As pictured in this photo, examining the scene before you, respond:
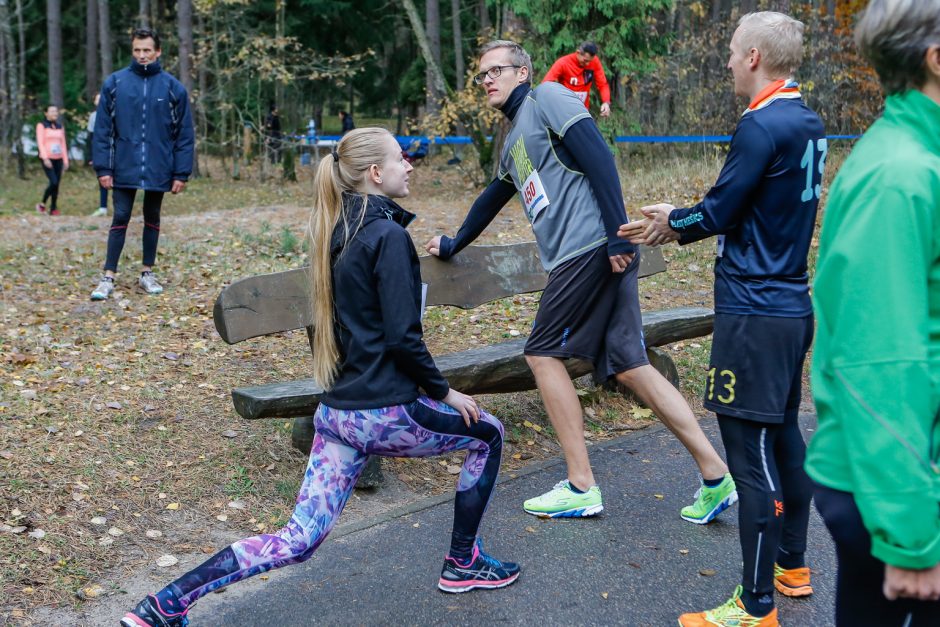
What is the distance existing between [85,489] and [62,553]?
545mm

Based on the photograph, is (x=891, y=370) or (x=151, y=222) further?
(x=151, y=222)

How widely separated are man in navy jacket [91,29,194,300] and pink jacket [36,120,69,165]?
30.2 feet

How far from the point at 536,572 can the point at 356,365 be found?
1251 millimetres

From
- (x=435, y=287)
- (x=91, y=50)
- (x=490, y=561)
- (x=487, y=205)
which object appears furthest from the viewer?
(x=91, y=50)

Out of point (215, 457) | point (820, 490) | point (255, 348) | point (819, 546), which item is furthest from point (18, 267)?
point (820, 490)

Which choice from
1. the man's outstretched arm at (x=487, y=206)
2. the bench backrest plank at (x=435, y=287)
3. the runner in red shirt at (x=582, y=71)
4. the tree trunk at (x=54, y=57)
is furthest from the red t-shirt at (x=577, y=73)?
the tree trunk at (x=54, y=57)

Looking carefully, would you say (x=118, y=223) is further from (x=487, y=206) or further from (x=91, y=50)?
(x=91, y=50)

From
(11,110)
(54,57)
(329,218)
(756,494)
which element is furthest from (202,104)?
(756,494)

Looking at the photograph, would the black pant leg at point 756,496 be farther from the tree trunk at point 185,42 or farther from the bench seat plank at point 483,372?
the tree trunk at point 185,42

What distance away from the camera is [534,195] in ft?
13.7

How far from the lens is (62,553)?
3.81m

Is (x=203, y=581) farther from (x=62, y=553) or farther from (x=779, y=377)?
(x=779, y=377)

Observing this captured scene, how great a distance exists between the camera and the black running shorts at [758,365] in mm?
3080

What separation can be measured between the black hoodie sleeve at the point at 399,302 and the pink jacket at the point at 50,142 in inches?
587
